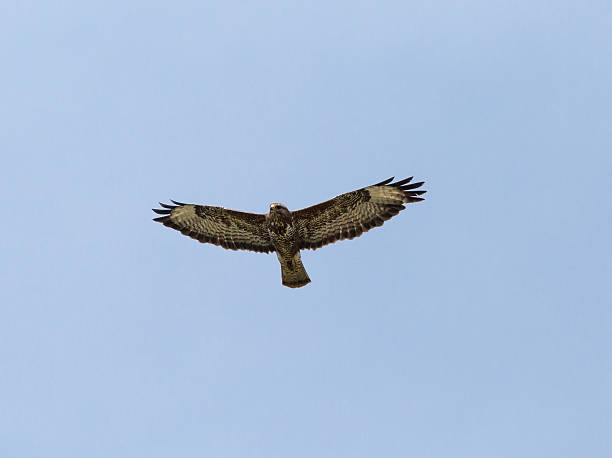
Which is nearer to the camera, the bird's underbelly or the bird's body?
the bird's body

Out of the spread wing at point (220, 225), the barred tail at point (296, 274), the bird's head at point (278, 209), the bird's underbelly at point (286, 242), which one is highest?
the spread wing at point (220, 225)

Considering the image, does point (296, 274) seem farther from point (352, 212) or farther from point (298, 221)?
point (352, 212)

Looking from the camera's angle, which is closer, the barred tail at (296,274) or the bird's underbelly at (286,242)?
the bird's underbelly at (286,242)

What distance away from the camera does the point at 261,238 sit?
1973 centimetres

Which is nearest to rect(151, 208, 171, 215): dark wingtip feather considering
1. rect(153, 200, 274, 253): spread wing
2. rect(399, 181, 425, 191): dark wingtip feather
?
rect(153, 200, 274, 253): spread wing

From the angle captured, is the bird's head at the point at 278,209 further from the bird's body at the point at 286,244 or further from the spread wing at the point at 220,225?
the spread wing at the point at 220,225

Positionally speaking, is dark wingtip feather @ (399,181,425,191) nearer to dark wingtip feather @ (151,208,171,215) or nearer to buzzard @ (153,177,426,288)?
buzzard @ (153,177,426,288)

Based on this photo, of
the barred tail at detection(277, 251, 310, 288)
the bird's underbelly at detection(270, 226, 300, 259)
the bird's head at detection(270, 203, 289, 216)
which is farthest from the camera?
the barred tail at detection(277, 251, 310, 288)

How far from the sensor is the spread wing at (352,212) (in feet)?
62.5

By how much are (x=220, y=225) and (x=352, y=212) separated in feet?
9.43

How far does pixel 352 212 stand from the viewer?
1936cm

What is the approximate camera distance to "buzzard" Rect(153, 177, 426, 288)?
1903cm

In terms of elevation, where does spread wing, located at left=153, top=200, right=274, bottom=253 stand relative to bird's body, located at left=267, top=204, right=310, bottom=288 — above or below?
above

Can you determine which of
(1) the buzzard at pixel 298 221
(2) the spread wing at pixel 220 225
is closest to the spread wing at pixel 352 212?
(1) the buzzard at pixel 298 221
